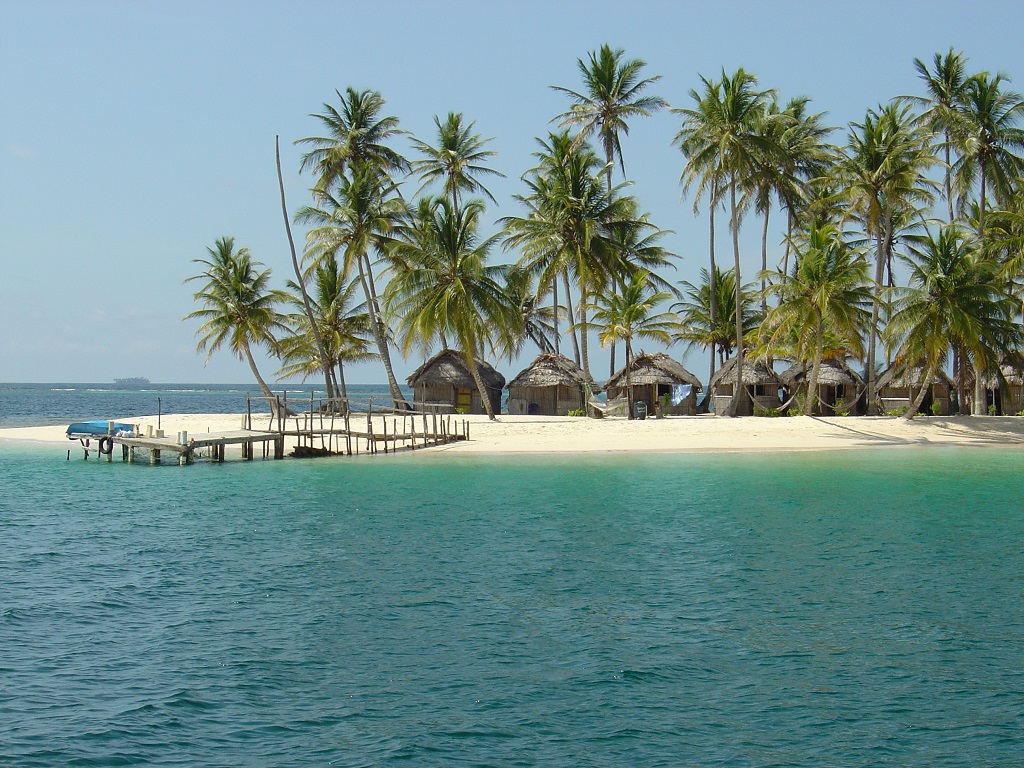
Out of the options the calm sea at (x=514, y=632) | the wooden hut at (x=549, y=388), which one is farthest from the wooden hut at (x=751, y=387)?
the calm sea at (x=514, y=632)

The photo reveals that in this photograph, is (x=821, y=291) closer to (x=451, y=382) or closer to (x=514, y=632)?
(x=451, y=382)

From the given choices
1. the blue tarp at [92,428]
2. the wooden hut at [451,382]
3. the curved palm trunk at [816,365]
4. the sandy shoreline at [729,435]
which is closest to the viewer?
A: the sandy shoreline at [729,435]

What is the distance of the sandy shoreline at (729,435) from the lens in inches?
1282

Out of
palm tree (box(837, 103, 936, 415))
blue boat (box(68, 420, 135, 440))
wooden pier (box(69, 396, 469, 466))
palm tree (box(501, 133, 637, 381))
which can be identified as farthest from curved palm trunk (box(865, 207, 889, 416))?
blue boat (box(68, 420, 135, 440))

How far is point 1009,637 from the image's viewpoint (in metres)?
10.6

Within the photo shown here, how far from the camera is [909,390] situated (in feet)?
135

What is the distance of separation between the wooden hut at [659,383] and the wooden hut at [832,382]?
4.22 meters

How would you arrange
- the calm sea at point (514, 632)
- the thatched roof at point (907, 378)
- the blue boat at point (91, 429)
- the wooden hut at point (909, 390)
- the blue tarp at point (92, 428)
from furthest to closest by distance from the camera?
1. the wooden hut at point (909, 390)
2. the thatched roof at point (907, 378)
3. the blue tarp at point (92, 428)
4. the blue boat at point (91, 429)
5. the calm sea at point (514, 632)

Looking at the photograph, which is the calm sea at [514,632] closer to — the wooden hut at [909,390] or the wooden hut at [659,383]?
the wooden hut at [909,390]

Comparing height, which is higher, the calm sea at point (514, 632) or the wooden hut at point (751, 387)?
the wooden hut at point (751, 387)

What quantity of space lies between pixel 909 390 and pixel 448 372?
20.0 meters

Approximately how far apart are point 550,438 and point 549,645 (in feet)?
79.9

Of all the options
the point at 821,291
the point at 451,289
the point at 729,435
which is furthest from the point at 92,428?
the point at 821,291

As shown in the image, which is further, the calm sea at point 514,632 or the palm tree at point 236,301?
the palm tree at point 236,301
